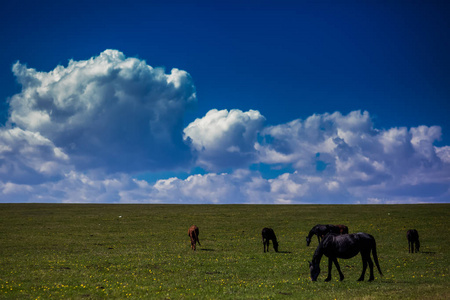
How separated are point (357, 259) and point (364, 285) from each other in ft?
33.6

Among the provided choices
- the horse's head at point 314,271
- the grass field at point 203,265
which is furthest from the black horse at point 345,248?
the grass field at point 203,265

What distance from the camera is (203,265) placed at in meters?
26.5

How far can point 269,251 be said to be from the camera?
3309 centimetres

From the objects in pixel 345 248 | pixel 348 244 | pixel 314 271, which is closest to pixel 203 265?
pixel 314 271

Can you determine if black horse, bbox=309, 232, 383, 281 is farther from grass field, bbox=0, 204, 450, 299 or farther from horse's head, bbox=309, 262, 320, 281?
grass field, bbox=0, 204, 450, 299

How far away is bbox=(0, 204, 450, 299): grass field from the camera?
1845cm

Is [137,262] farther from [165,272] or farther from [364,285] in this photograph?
[364,285]

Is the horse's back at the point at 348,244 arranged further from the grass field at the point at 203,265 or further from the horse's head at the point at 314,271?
the grass field at the point at 203,265

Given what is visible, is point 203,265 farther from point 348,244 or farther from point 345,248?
point 348,244

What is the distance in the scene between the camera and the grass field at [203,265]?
18453mm

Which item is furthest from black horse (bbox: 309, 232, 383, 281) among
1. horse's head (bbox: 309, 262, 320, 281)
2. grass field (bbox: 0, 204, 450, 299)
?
grass field (bbox: 0, 204, 450, 299)

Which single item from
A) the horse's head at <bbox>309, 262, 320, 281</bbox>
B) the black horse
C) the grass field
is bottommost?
the grass field

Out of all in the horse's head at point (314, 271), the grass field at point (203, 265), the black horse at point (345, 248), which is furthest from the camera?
the horse's head at point (314, 271)

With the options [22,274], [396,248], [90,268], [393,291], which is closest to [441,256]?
[396,248]
